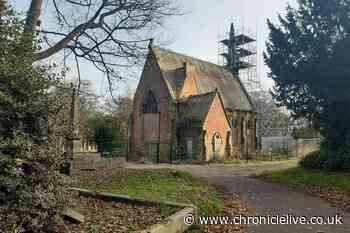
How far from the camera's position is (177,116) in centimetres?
3659

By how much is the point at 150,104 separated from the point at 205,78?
340 inches

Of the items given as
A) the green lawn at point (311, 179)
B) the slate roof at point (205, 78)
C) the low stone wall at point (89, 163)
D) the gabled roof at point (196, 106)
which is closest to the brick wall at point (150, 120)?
the slate roof at point (205, 78)

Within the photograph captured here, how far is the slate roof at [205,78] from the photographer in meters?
38.5

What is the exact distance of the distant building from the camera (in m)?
35.5

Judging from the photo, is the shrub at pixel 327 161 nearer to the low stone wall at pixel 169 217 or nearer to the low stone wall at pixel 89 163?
the low stone wall at pixel 89 163

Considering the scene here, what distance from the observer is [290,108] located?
20250mm

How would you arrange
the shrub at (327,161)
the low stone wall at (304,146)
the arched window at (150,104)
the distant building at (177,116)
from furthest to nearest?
1. the low stone wall at (304,146)
2. the arched window at (150,104)
3. the distant building at (177,116)
4. the shrub at (327,161)

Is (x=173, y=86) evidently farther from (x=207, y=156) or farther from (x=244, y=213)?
(x=244, y=213)

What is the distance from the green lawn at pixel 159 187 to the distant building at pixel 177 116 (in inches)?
726

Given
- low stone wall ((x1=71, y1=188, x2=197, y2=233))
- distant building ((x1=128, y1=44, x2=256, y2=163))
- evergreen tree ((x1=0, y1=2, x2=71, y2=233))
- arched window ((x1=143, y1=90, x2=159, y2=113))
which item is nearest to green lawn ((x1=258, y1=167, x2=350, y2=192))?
low stone wall ((x1=71, y1=188, x2=197, y2=233))

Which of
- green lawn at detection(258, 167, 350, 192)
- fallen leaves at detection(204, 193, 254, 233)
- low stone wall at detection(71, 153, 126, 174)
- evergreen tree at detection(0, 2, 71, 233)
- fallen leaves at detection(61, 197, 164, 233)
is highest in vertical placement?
evergreen tree at detection(0, 2, 71, 233)

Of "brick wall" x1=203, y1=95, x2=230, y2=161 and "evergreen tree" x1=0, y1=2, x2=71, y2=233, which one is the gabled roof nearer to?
"brick wall" x1=203, y1=95, x2=230, y2=161

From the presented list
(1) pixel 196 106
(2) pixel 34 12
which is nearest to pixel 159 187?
(2) pixel 34 12

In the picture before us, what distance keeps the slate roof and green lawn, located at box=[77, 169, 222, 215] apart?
21.3 m
